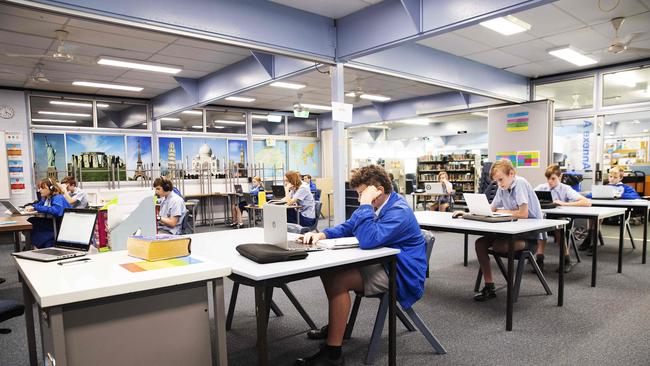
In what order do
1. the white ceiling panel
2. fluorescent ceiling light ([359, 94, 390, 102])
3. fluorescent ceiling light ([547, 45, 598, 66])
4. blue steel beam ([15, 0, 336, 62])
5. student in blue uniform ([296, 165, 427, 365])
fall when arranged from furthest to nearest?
fluorescent ceiling light ([359, 94, 390, 102]) < the white ceiling panel < fluorescent ceiling light ([547, 45, 598, 66]) < blue steel beam ([15, 0, 336, 62]) < student in blue uniform ([296, 165, 427, 365])

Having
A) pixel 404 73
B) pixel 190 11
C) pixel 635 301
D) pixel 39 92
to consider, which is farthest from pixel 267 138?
pixel 635 301

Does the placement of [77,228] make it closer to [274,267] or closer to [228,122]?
[274,267]

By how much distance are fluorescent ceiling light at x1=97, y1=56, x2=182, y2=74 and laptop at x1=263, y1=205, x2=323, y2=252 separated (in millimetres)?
5341

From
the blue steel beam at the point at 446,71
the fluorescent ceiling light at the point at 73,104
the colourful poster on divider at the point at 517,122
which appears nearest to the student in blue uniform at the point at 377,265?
the blue steel beam at the point at 446,71

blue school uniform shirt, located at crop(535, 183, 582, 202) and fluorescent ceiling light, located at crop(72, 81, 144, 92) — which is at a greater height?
fluorescent ceiling light, located at crop(72, 81, 144, 92)

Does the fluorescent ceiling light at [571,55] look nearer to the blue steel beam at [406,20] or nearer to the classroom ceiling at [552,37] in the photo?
the classroom ceiling at [552,37]

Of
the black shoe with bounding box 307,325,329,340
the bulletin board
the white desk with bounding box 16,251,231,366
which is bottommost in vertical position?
the black shoe with bounding box 307,325,329,340

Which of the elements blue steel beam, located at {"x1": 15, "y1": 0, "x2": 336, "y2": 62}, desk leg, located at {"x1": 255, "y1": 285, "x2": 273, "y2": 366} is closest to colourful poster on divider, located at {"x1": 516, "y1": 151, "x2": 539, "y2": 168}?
blue steel beam, located at {"x1": 15, "y1": 0, "x2": 336, "y2": 62}

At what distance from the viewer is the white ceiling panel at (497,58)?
6.44 meters

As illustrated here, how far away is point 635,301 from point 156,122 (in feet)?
31.4

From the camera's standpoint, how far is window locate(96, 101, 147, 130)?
9203 millimetres

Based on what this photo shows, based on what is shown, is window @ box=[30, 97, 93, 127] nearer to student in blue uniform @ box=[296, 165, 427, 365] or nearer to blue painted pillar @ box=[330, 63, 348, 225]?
blue painted pillar @ box=[330, 63, 348, 225]

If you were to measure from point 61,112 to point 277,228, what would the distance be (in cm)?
927

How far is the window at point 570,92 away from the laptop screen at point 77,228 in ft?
28.1
